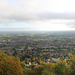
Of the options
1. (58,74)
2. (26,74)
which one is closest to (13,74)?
(26,74)

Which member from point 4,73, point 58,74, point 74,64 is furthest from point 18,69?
point 74,64

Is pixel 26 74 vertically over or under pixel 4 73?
under

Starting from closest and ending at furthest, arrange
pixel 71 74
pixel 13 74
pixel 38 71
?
pixel 13 74
pixel 71 74
pixel 38 71

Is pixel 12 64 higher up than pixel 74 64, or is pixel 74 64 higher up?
pixel 12 64

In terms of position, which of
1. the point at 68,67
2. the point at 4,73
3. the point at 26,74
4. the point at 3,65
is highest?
the point at 3,65

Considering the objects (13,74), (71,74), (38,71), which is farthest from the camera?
(38,71)

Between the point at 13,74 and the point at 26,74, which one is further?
the point at 26,74

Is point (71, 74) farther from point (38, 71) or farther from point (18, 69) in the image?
point (18, 69)

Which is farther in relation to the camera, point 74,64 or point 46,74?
point 74,64

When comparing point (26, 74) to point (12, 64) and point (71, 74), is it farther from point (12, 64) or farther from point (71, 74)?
point (71, 74)
